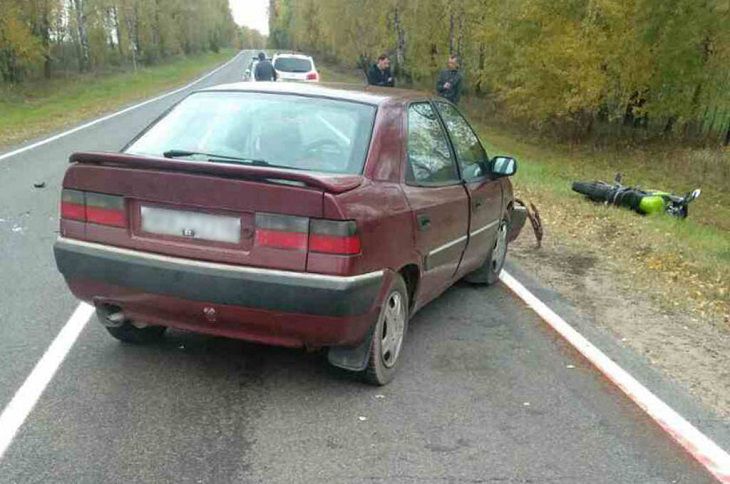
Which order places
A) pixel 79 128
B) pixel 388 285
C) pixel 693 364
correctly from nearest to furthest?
pixel 388 285 < pixel 693 364 < pixel 79 128

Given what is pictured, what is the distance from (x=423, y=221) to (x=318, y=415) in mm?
1366

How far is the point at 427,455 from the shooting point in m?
3.60

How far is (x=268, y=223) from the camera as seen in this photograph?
378 cm

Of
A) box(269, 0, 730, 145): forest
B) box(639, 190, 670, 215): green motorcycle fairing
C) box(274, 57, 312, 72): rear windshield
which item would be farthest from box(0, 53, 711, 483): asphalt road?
box(274, 57, 312, 72): rear windshield

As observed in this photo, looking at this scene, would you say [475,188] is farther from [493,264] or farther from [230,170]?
[230,170]

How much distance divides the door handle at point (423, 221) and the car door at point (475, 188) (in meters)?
0.88

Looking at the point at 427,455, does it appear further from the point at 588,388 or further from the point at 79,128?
the point at 79,128

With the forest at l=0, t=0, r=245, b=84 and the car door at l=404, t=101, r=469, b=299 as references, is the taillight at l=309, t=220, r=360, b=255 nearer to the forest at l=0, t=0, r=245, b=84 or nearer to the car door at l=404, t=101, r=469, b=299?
the car door at l=404, t=101, r=469, b=299

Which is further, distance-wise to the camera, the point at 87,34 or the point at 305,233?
the point at 87,34

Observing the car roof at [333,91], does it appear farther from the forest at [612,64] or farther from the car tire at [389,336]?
the forest at [612,64]

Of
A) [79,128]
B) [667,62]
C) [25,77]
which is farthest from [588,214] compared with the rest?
[25,77]

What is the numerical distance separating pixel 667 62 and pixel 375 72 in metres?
10.3

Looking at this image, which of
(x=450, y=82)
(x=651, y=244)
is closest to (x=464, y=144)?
(x=651, y=244)

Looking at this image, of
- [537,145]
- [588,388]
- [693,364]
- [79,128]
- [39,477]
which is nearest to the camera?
[39,477]
